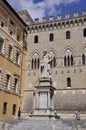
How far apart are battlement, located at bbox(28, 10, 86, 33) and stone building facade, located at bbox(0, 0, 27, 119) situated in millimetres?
10988

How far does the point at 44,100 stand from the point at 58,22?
23.4 metres

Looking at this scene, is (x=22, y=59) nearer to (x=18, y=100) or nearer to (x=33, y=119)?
(x=18, y=100)

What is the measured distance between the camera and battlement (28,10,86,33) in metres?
35.6

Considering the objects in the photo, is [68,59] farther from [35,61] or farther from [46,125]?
[46,125]

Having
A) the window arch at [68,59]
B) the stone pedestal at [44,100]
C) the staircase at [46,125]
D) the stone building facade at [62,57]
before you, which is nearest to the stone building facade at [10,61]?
the stone pedestal at [44,100]

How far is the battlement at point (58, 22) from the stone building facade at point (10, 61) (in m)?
11.0

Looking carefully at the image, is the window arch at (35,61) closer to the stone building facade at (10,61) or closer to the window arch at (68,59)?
the window arch at (68,59)

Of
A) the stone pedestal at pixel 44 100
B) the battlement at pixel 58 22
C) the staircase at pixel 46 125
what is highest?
the battlement at pixel 58 22

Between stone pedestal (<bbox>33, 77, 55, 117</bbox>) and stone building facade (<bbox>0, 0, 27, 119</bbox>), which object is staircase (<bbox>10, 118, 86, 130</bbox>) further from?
stone building facade (<bbox>0, 0, 27, 119</bbox>)

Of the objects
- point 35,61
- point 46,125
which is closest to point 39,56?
point 35,61

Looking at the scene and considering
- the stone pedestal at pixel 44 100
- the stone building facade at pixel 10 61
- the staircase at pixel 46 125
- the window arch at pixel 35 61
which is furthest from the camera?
the window arch at pixel 35 61

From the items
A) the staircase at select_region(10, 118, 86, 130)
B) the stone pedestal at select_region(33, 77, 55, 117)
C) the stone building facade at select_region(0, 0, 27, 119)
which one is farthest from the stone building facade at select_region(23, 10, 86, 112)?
the staircase at select_region(10, 118, 86, 130)

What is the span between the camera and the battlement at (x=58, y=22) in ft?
117

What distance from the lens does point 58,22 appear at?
121 ft
